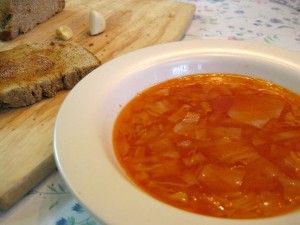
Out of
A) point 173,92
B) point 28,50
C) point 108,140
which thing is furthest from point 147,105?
point 28,50

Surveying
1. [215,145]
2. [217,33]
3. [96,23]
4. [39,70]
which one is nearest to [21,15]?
[96,23]

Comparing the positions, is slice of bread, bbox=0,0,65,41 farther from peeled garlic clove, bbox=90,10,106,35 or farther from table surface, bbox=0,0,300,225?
table surface, bbox=0,0,300,225

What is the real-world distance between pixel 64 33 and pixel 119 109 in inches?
40.0

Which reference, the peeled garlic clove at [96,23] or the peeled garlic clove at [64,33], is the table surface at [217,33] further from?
the peeled garlic clove at [64,33]

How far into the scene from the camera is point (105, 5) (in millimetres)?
2562

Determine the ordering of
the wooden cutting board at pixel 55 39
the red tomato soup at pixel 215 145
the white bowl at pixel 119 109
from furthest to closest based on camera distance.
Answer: the wooden cutting board at pixel 55 39 < the red tomato soup at pixel 215 145 < the white bowl at pixel 119 109

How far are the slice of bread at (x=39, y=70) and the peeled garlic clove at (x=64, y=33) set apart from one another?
6.2 inches

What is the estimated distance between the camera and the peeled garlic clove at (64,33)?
211 centimetres

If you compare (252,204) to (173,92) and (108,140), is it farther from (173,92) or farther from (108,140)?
(173,92)

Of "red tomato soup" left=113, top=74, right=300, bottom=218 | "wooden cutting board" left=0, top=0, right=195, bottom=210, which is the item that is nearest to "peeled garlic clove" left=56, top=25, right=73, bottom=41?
"wooden cutting board" left=0, top=0, right=195, bottom=210

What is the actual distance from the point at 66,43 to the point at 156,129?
1018mm

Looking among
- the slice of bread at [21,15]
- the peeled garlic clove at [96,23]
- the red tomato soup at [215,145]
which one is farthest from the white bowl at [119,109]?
the slice of bread at [21,15]

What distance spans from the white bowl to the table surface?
0.25 m

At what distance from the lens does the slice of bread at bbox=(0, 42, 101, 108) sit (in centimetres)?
154
